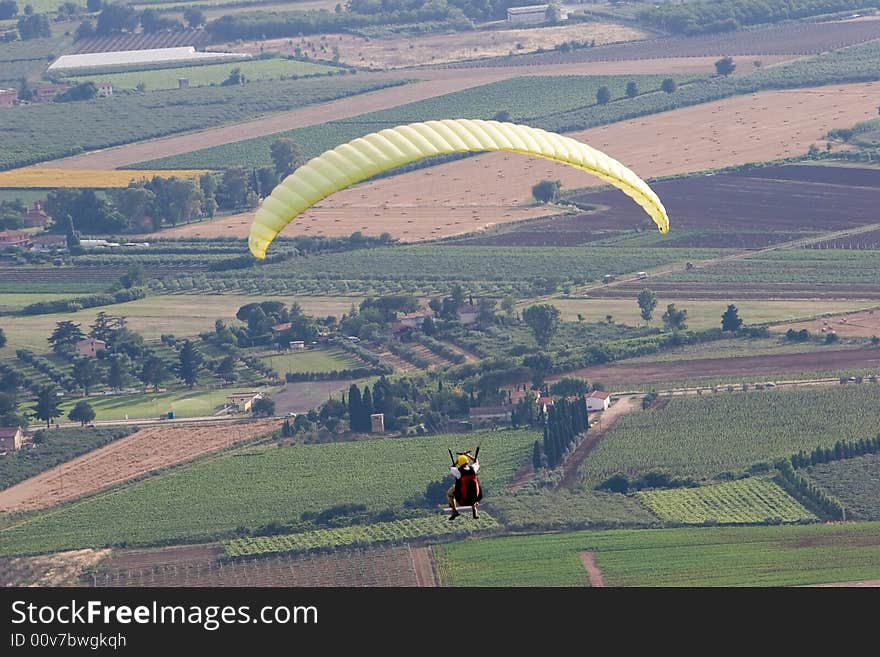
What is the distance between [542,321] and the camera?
297ft

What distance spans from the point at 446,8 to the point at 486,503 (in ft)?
337

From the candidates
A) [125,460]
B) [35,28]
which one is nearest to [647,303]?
[125,460]

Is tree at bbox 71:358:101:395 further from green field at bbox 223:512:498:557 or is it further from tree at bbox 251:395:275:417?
green field at bbox 223:512:498:557

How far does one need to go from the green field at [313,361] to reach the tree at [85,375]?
5726mm

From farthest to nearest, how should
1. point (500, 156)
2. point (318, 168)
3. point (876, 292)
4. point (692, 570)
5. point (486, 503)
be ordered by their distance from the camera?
1. point (500, 156)
2. point (876, 292)
3. point (486, 503)
4. point (692, 570)
5. point (318, 168)

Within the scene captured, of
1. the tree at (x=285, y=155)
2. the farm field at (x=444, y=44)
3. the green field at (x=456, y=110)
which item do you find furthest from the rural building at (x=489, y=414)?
the farm field at (x=444, y=44)

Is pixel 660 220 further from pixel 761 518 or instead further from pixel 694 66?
pixel 694 66

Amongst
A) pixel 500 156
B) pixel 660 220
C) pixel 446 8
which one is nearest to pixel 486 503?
pixel 660 220

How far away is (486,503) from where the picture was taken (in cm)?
7138

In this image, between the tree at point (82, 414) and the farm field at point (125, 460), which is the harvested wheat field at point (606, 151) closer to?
the tree at point (82, 414)

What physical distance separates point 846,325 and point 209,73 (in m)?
72.9

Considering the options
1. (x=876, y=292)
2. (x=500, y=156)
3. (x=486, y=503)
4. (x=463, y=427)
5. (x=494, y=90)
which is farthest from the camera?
(x=494, y=90)

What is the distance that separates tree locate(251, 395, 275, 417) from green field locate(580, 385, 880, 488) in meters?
11.0

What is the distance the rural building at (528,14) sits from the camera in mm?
167750
